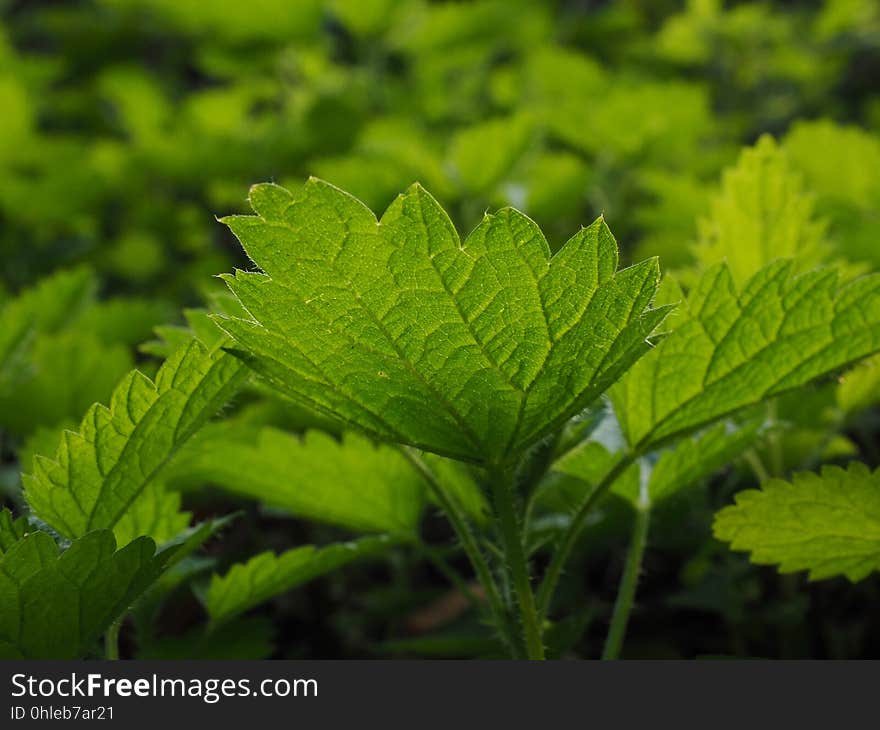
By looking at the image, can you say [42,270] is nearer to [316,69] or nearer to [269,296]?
[316,69]

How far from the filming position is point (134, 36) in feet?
8.59

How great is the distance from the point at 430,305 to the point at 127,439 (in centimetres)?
20

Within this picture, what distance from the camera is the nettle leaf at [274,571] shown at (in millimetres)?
722

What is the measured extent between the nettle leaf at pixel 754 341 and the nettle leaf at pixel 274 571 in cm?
25

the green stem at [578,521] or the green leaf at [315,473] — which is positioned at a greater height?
the green leaf at [315,473]

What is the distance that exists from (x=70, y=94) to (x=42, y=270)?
0.94m

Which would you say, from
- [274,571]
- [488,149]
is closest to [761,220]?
[274,571]

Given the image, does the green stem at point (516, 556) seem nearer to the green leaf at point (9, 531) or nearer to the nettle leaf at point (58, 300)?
the green leaf at point (9, 531)

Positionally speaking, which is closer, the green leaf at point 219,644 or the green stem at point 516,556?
the green stem at point 516,556

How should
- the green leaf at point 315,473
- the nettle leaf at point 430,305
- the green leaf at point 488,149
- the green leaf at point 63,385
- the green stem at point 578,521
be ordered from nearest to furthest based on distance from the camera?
the nettle leaf at point 430,305, the green stem at point 578,521, the green leaf at point 315,473, the green leaf at point 63,385, the green leaf at point 488,149

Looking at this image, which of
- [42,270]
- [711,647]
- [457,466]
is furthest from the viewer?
[42,270]

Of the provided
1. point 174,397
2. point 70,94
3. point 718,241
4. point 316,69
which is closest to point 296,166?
point 316,69

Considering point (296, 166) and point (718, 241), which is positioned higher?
point (296, 166)

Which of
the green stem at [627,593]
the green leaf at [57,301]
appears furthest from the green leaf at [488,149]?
the green stem at [627,593]
